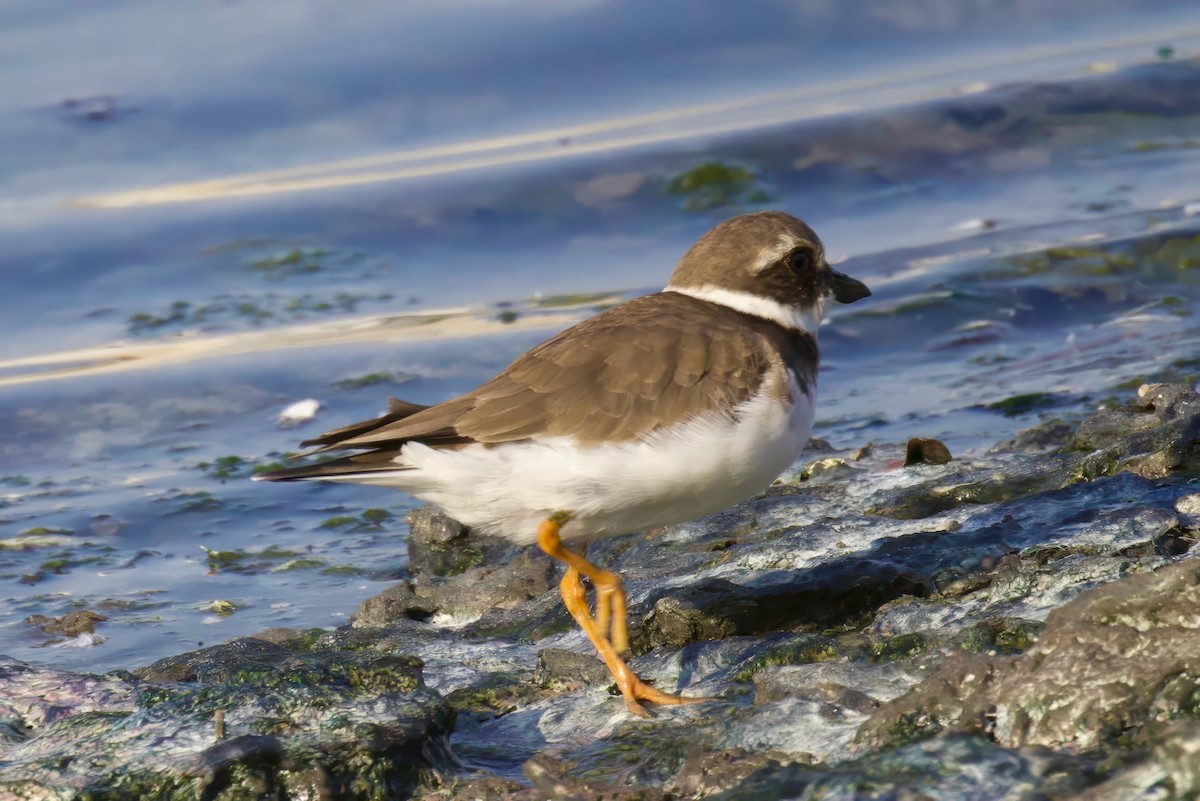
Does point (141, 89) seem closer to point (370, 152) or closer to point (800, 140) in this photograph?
point (370, 152)

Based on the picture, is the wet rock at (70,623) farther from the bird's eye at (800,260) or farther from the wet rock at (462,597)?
the bird's eye at (800,260)

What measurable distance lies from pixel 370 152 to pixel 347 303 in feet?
9.79

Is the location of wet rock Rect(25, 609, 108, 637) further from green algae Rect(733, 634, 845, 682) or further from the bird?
green algae Rect(733, 634, 845, 682)

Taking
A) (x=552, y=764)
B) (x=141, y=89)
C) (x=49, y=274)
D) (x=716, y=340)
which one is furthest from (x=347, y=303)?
(x=552, y=764)

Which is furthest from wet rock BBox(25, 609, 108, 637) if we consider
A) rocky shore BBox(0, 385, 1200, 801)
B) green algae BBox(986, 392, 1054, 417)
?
green algae BBox(986, 392, 1054, 417)

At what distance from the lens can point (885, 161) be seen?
1323cm

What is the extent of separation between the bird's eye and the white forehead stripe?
15cm

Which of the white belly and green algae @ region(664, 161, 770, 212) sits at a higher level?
green algae @ region(664, 161, 770, 212)

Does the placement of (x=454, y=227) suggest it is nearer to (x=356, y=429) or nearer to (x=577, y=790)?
(x=356, y=429)

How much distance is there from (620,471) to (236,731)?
4.77 feet

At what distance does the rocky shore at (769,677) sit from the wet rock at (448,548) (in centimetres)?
51

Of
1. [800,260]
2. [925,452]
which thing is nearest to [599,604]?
[800,260]

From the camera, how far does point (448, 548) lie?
701 centimetres

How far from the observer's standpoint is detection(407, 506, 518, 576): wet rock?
695 cm
